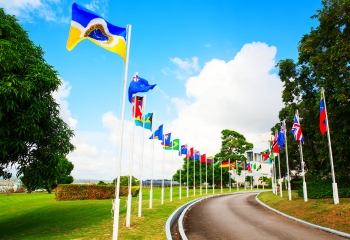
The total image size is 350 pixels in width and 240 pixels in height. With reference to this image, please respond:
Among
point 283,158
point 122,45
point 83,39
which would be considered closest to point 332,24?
point 122,45

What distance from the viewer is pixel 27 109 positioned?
12.2 meters

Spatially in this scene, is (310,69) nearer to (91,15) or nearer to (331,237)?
(331,237)

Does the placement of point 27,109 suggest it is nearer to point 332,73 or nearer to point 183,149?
point 332,73

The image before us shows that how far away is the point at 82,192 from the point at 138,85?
25.0 meters

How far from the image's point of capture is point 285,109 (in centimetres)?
3462

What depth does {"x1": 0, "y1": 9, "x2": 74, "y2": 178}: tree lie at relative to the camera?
1124cm

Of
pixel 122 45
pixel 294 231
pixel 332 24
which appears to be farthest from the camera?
pixel 332 24

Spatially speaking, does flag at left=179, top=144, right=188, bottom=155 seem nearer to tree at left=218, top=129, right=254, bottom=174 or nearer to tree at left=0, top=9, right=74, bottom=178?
tree at left=0, top=9, right=74, bottom=178

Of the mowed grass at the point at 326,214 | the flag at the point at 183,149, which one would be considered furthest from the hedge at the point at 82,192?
the mowed grass at the point at 326,214

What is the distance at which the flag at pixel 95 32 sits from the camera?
26.9 ft

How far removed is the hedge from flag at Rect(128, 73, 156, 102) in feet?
79.8

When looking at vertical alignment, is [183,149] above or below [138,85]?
below

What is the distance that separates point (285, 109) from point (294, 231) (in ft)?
82.6

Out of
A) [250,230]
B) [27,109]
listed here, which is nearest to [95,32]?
[27,109]
